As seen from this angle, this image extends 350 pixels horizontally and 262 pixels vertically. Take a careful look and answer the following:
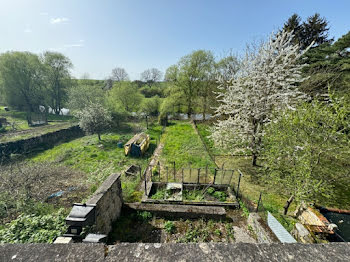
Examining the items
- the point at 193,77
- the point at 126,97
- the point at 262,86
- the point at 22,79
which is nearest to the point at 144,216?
the point at 262,86

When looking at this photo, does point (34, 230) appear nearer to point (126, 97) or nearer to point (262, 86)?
point (262, 86)

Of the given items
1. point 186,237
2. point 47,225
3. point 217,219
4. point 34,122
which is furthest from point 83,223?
point 34,122

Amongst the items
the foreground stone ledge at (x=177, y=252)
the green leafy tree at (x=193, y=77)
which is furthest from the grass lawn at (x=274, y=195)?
the green leafy tree at (x=193, y=77)

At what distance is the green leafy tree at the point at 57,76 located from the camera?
87.5 ft

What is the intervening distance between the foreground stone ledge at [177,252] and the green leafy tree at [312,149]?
4.65m

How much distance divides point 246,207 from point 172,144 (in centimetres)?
894

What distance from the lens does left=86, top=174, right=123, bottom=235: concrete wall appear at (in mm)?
4095

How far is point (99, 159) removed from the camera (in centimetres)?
1166

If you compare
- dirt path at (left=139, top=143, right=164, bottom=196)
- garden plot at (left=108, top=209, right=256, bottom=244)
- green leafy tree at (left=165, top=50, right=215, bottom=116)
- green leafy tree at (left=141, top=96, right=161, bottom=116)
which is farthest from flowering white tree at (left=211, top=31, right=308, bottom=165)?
green leafy tree at (left=141, top=96, right=161, bottom=116)

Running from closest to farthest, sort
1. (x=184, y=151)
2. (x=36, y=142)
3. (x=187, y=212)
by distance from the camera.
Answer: (x=187, y=212) → (x=184, y=151) → (x=36, y=142)

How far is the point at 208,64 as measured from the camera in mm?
21062

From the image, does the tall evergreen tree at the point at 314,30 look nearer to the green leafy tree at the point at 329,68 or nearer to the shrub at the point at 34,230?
the green leafy tree at the point at 329,68

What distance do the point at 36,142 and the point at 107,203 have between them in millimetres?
14914

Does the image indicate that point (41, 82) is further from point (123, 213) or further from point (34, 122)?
point (123, 213)
